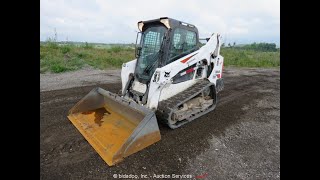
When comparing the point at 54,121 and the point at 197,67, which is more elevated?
the point at 197,67

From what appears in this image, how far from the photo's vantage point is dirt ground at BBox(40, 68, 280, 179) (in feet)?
11.5

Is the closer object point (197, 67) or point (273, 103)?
point (197, 67)

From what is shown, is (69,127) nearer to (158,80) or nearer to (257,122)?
(158,80)

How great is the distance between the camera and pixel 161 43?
16.9 feet

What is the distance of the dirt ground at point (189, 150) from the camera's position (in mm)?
3493

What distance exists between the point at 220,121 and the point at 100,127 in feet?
9.46

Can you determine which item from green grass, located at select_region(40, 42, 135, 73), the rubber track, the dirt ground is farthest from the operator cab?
green grass, located at select_region(40, 42, 135, 73)

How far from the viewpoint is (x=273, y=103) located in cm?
748

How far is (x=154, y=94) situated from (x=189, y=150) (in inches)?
51.9

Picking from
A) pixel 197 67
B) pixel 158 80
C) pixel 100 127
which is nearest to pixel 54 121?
pixel 100 127

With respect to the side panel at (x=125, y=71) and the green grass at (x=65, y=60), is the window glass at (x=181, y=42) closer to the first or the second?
the side panel at (x=125, y=71)

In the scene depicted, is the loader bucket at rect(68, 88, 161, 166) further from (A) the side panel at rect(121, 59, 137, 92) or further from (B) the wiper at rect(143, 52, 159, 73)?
(B) the wiper at rect(143, 52, 159, 73)

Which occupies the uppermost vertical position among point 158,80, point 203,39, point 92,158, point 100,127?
point 203,39

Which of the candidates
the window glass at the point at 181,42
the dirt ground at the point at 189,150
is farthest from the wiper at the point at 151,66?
the dirt ground at the point at 189,150
